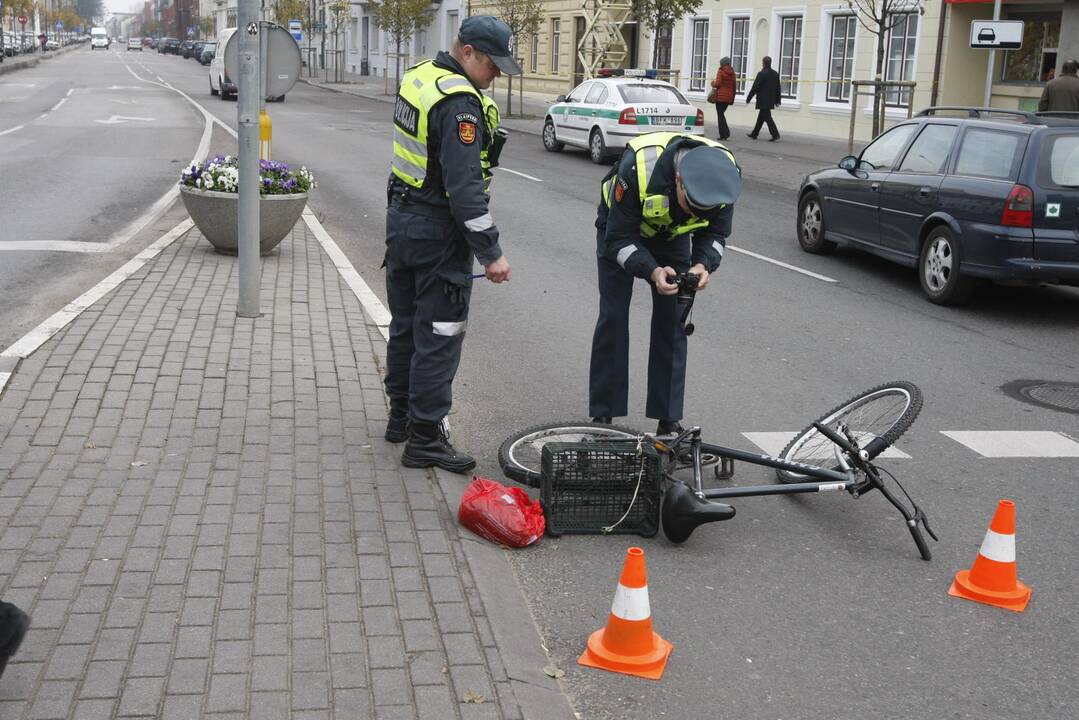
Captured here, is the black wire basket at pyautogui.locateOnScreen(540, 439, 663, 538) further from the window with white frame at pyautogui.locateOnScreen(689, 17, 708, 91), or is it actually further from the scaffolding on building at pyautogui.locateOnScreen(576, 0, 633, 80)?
the scaffolding on building at pyautogui.locateOnScreen(576, 0, 633, 80)

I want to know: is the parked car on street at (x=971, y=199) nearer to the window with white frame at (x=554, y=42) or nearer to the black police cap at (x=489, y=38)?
the black police cap at (x=489, y=38)

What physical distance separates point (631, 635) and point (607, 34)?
121ft

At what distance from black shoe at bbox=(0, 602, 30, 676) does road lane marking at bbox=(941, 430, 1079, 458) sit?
480 cm

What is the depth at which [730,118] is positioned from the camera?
34.1 metres

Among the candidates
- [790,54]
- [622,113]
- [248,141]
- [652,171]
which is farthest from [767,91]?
[652,171]

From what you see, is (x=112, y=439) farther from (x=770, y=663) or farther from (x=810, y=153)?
(x=810, y=153)

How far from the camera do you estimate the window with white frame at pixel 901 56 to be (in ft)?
87.4

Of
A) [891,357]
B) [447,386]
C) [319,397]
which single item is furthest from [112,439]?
[891,357]

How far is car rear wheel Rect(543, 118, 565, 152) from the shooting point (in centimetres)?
2596

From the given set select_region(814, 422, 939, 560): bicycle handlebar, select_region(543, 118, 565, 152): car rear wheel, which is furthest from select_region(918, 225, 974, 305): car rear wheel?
select_region(543, 118, 565, 152): car rear wheel

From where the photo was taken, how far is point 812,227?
13.3m

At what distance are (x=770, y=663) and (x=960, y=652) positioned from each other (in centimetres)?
68

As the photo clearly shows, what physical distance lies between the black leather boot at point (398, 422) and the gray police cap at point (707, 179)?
171cm

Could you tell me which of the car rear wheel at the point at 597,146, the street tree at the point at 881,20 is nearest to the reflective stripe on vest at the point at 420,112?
the street tree at the point at 881,20
